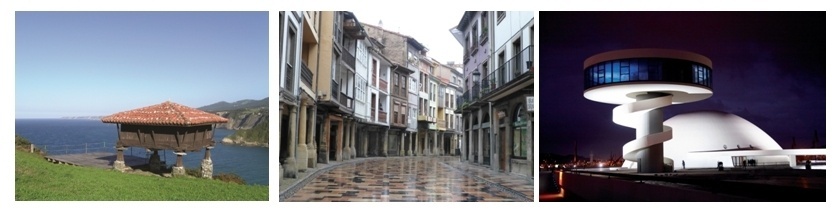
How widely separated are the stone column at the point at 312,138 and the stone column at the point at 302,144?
102 mm

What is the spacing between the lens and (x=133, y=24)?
6.95 metres

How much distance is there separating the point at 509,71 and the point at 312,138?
2709 mm

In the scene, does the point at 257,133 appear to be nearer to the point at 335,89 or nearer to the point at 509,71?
the point at 335,89

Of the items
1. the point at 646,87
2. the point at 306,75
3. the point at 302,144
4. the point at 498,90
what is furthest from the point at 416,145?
the point at 646,87

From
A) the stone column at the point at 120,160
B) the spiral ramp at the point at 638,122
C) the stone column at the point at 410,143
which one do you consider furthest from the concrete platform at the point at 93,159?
the spiral ramp at the point at 638,122

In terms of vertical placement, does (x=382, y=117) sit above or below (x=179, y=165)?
above

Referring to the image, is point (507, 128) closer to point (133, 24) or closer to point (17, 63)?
point (133, 24)

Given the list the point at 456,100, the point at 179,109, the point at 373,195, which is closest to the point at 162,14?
the point at 179,109

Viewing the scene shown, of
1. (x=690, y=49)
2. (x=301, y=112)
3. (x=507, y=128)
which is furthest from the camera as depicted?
(x=507, y=128)

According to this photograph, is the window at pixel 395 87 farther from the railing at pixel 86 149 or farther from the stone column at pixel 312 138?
the railing at pixel 86 149

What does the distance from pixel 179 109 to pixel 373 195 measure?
2.34 m

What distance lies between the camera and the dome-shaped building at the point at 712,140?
7445 mm

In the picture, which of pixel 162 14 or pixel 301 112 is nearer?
pixel 162 14

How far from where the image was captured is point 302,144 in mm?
8008
